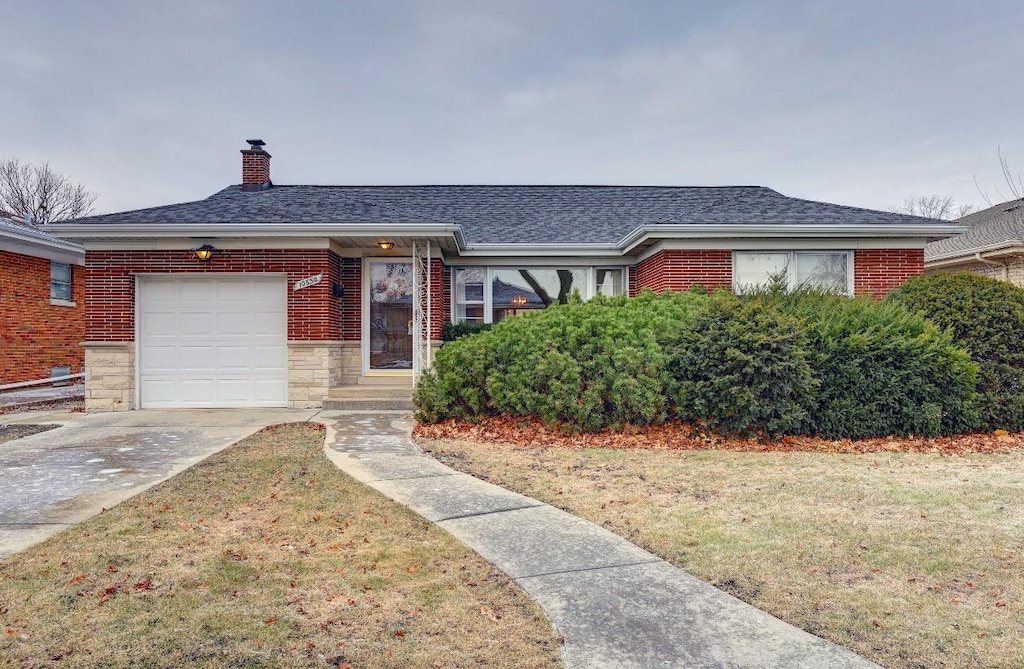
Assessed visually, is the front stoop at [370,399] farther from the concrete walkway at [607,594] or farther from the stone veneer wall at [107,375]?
the concrete walkway at [607,594]

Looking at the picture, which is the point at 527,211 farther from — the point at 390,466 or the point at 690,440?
the point at 390,466

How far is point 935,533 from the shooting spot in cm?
404

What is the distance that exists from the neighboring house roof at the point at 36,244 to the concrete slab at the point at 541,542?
46.2 feet

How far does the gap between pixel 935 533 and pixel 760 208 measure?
954 centimetres

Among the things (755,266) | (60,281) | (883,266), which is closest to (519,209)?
(755,266)

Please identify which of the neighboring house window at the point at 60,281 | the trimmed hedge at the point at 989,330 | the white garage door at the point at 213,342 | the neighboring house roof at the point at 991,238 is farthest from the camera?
the neighboring house window at the point at 60,281

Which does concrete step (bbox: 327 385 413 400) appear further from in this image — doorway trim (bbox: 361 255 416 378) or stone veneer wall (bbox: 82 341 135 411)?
stone veneer wall (bbox: 82 341 135 411)

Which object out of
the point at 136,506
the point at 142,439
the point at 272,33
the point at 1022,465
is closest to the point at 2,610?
the point at 136,506

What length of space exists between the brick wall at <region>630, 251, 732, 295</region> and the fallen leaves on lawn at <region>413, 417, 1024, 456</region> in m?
4.36

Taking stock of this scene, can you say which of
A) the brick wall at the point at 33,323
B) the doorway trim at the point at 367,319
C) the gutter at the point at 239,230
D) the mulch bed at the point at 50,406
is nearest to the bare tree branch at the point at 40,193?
the brick wall at the point at 33,323

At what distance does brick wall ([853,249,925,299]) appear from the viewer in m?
11.7

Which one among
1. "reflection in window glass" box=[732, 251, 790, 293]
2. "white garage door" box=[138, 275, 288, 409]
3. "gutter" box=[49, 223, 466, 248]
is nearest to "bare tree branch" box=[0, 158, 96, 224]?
"gutter" box=[49, 223, 466, 248]

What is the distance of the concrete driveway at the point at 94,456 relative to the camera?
4.46 metres

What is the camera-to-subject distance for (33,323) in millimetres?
14805
